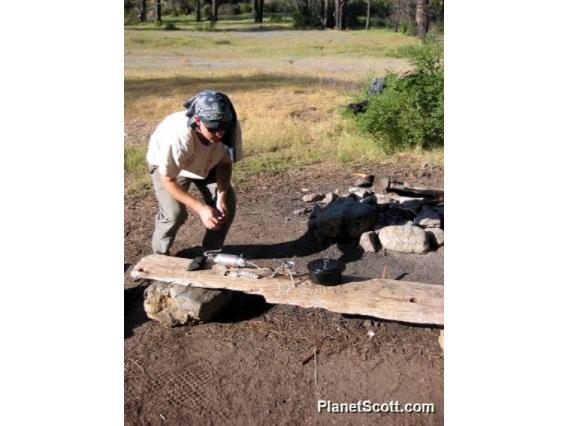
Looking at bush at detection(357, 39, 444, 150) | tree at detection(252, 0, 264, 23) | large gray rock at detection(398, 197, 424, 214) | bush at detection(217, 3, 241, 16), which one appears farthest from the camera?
bush at detection(217, 3, 241, 16)

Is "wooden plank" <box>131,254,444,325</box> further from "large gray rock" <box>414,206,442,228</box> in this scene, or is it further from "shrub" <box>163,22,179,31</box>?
"shrub" <box>163,22,179,31</box>

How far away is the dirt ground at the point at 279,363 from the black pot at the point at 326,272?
1.21ft

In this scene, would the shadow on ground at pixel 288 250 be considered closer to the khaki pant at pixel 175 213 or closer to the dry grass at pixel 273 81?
the khaki pant at pixel 175 213

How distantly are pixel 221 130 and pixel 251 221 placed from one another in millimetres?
1762

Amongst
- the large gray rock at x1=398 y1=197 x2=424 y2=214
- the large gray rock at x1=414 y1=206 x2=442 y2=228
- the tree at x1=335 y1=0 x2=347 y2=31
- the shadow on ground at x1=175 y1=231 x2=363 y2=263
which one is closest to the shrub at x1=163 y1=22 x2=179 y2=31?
the tree at x1=335 y1=0 x2=347 y2=31

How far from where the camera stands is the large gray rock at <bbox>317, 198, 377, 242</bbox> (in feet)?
12.7

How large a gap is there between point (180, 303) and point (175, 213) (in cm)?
63

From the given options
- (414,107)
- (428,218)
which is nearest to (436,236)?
(428,218)

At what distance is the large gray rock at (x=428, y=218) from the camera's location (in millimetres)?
3932

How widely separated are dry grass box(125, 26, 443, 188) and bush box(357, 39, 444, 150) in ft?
0.74

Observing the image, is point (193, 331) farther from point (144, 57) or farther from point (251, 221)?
point (144, 57)

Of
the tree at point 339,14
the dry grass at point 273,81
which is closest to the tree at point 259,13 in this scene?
the dry grass at point 273,81

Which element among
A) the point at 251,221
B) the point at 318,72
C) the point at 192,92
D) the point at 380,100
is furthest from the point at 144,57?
the point at 251,221

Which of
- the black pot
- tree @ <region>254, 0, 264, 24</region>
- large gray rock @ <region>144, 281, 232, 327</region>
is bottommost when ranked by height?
large gray rock @ <region>144, 281, 232, 327</region>
